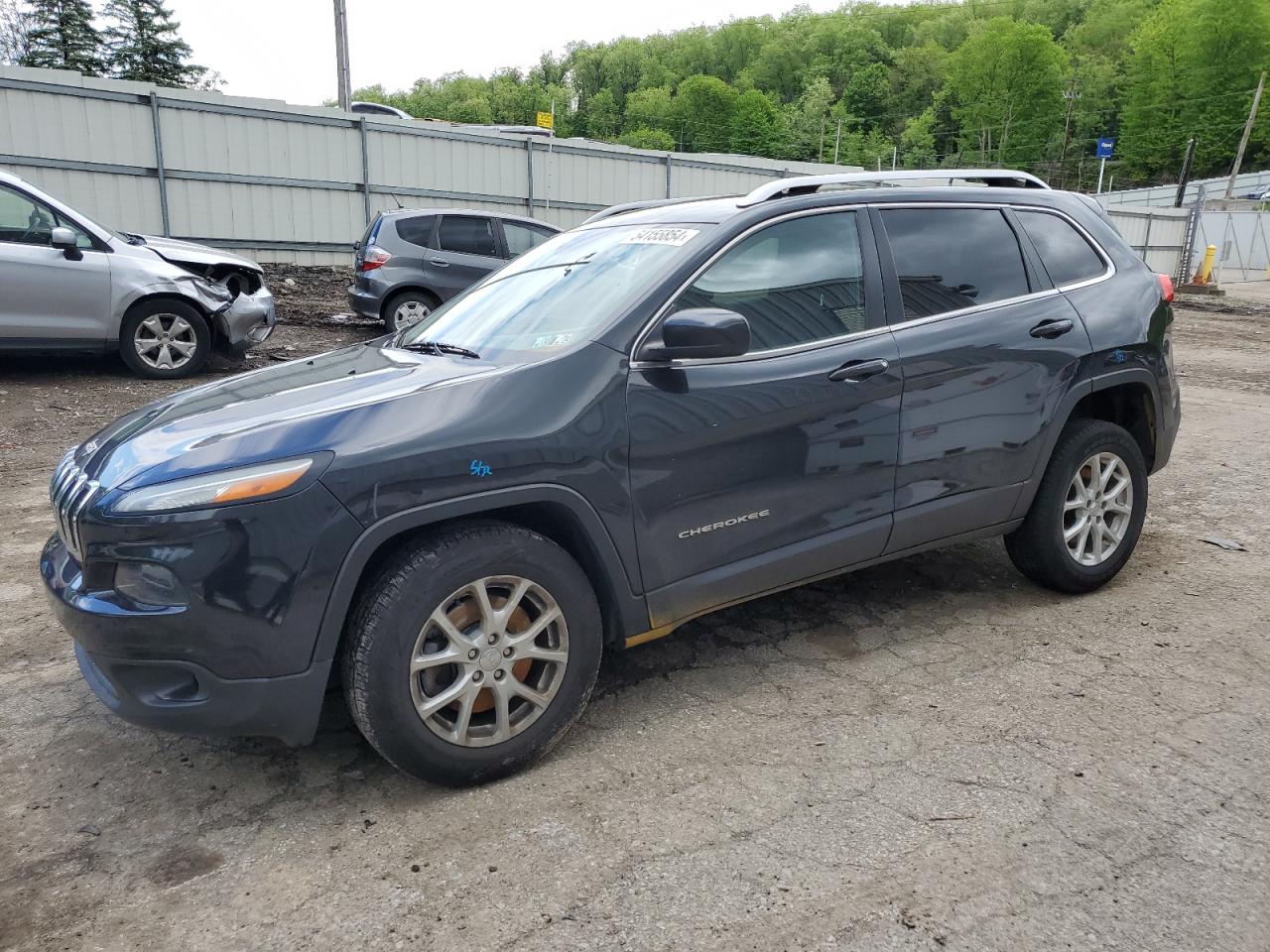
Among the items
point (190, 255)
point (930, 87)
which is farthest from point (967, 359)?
point (930, 87)

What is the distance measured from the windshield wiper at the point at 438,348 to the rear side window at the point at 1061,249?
2445 millimetres

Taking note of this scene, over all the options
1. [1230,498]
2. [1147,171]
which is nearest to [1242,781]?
[1230,498]

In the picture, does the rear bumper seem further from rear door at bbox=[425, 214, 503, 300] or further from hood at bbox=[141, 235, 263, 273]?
rear door at bbox=[425, 214, 503, 300]

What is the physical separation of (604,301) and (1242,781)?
2403mm

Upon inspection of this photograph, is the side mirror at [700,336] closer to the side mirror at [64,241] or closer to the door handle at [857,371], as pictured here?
the door handle at [857,371]

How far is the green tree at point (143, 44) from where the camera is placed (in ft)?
196

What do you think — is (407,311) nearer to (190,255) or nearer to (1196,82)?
(190,255)

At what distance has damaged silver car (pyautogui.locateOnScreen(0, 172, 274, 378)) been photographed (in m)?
7.98

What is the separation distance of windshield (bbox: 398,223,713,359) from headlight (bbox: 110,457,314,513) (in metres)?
0.86

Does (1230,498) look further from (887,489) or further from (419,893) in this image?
(419,893)

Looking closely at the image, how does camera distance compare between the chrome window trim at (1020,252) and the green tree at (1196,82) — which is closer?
the chrome window trim at (1020,252)

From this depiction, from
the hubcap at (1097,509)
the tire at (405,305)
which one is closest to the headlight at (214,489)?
the hubcap at (1097,509)

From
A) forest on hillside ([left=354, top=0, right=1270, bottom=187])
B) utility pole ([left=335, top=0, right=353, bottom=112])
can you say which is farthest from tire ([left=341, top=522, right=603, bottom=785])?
forest on hillside ([left=354, top=0, right=1270, bottom=187])

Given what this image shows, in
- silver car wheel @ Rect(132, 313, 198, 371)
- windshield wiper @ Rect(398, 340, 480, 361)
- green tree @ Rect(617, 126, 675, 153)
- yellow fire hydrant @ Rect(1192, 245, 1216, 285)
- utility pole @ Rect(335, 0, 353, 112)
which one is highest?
green tree @ Rect(617, 126, 675, 153)
